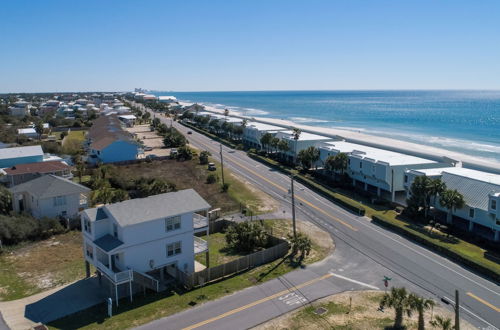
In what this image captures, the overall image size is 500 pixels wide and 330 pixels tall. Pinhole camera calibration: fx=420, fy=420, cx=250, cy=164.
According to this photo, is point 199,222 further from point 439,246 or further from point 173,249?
point 439,246

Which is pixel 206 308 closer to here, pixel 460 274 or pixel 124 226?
pixel 124 226

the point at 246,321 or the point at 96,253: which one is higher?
the point at 96,253

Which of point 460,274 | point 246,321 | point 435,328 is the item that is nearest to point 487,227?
point 460,274

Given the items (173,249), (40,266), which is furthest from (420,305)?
(40,266)

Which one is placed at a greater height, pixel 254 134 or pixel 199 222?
pixel 254 134

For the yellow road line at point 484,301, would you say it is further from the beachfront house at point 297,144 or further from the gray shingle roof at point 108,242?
the beachfront house at point 297,144

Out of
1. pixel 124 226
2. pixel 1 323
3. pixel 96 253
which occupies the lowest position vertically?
pixel 1 323
